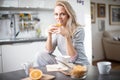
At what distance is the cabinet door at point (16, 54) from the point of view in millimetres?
3355

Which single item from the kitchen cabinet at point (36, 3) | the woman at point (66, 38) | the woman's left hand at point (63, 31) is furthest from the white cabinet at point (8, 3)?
the woman's left hand at point (63, 31)

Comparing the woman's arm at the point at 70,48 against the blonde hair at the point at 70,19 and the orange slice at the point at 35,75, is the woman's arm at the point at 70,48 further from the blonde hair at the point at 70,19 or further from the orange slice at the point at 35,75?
the orange slice at the point at 35,75

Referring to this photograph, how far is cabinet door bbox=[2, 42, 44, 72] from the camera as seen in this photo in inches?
132

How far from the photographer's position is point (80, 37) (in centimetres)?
208

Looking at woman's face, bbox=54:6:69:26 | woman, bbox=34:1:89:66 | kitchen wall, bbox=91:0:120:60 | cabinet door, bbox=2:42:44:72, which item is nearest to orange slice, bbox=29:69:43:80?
woman, bbox=34:1:89:66

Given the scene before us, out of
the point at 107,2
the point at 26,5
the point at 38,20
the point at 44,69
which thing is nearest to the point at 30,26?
the point at 38,20

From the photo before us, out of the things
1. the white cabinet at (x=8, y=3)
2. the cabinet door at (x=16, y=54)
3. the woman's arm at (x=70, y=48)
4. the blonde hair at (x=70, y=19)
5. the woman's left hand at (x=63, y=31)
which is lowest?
the cabinet door at (x=16, y=54)

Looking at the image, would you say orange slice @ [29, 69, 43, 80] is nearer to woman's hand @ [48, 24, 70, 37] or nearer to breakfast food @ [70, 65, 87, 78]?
breakfast food @ [70, 65, 87, 78]

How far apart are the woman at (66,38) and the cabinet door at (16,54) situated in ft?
4.64

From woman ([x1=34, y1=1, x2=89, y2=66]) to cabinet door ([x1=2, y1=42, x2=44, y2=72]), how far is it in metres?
1.41

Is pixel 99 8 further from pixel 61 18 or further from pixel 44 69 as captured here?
pixel 44 69

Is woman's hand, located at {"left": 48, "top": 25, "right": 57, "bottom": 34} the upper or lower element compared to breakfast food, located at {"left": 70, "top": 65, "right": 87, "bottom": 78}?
upper

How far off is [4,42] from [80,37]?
1650 millimetres

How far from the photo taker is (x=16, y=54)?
11.3 feet
